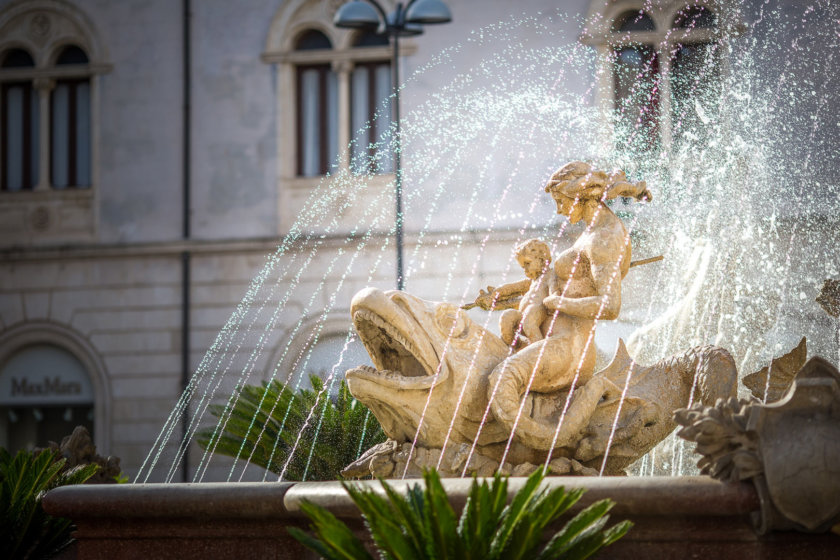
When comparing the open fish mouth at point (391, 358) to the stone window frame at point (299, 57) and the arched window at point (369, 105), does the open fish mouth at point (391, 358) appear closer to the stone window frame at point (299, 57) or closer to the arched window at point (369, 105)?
the arched window at point (369, 105)

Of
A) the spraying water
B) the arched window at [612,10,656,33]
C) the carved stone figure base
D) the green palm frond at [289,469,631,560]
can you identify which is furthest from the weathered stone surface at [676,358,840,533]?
the arched window at [612,10,656,33]

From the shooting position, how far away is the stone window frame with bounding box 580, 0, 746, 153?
18.8 metres

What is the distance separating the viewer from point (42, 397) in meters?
23.3

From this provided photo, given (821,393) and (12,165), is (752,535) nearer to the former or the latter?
(821,393)

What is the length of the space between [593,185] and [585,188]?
5cm

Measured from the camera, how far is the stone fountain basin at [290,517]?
556 centimetres

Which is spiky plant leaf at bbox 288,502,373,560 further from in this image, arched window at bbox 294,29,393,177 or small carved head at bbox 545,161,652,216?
arched window at bbox 294,29,393,177

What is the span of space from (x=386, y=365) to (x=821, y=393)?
2625mm

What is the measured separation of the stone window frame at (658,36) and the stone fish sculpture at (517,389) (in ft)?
35.2

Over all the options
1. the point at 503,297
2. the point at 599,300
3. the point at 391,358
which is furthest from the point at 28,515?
the point at 599,300

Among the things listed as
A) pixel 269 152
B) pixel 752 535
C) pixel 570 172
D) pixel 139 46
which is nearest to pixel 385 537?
pixel 752 535

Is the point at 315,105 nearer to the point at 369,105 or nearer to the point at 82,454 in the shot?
the point at 369,105

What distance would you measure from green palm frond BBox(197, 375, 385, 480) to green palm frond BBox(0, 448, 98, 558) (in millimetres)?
3375

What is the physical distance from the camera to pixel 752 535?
5594mm
